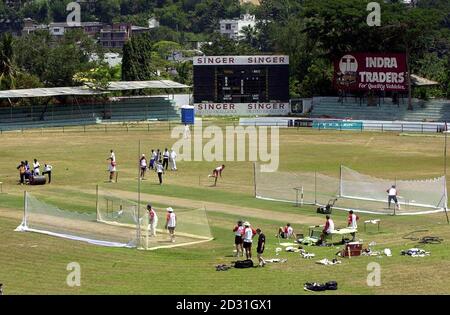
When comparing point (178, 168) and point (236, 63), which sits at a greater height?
point (236, 63)

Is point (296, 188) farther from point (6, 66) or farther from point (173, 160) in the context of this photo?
point (6, 66)

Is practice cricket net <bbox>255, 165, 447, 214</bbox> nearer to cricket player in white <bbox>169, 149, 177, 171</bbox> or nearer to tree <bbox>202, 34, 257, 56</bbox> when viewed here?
cricket player in white <bbox>169, 149, 177, 171</bbox>

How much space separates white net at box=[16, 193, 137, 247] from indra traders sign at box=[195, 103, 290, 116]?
61099 mm

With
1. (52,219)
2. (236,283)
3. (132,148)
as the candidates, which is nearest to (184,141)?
(132,148)

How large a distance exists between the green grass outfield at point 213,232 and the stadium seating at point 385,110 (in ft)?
76.1

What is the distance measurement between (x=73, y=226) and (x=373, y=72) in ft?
223

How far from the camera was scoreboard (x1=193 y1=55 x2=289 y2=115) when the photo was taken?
107250 millimetres

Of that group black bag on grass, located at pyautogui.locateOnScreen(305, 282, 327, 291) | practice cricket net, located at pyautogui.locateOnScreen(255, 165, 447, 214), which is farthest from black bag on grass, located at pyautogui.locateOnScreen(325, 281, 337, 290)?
practice cricket net, located at pyautogui.locateOnScreen(255, 165, 447, 214)

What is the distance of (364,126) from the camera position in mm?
98500

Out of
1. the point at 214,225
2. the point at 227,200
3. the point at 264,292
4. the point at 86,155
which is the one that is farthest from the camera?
the point at 86,155

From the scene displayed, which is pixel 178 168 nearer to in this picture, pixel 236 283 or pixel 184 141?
pixel 184 141

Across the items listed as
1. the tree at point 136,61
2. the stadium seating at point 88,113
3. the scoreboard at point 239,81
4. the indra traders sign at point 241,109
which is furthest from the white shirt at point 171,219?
the tree at point 136,61

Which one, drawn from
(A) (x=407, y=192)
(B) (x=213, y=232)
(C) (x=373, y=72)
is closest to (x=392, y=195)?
(A) (x=407, y=192)

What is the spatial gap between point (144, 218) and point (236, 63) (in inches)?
2676
